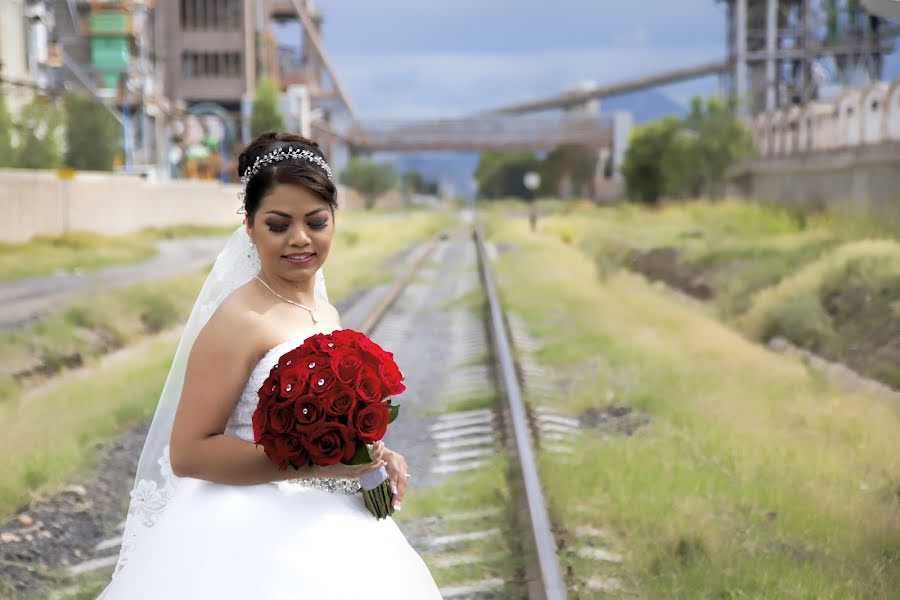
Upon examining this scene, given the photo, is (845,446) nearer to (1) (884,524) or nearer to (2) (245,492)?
(1) (884,524)

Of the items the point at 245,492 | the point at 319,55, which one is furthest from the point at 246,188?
the point at 319,55

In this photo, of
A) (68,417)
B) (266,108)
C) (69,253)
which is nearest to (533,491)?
(68,417)

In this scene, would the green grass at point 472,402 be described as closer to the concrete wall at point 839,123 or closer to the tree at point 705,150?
the concrete wall at point 839,123

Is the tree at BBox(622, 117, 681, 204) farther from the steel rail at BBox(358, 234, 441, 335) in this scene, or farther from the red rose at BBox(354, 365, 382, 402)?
the red rose at BBox(354, 365, 382, 402)

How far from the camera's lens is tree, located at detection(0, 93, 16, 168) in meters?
34.2

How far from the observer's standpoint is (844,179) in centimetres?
2648

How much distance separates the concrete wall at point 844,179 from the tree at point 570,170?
9227 cm

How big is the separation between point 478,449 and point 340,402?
565 centimetres

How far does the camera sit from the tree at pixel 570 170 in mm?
134500

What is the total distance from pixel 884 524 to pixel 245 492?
4327 mm

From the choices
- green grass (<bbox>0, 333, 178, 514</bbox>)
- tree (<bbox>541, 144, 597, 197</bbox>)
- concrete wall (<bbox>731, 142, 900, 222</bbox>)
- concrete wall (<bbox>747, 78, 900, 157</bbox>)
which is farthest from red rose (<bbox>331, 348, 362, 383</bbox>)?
tree (<bbox>541, 144, 597, 197</bbox>)

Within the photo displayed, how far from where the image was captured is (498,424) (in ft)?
29.0

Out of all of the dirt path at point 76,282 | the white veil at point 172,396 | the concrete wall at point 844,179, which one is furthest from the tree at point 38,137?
the white veil at point 172,396

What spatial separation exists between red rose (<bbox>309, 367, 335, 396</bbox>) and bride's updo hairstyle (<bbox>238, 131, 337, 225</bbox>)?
475 mm
